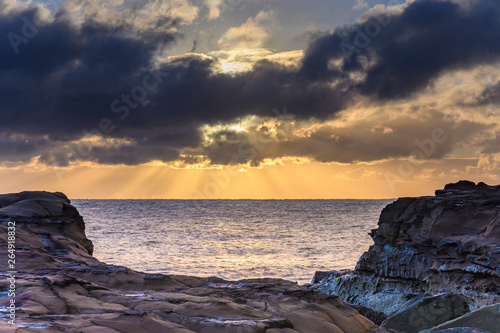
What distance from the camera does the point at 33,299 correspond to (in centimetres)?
916

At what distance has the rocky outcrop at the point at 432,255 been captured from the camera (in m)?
18.5

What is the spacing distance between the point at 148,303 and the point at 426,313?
25.6ft

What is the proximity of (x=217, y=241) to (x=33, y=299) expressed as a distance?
4955cm

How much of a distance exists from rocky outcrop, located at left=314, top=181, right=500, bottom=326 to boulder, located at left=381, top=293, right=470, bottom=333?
5258 mm

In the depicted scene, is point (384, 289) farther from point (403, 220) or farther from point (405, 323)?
point (405, 323)

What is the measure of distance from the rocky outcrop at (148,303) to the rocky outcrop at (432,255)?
8.19 metres

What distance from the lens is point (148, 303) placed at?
32.8 ft

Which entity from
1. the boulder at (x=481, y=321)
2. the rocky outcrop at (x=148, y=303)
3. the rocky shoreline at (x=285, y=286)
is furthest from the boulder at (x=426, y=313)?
the boulder at (x=481, y=321)

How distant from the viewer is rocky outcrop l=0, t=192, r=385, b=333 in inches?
322

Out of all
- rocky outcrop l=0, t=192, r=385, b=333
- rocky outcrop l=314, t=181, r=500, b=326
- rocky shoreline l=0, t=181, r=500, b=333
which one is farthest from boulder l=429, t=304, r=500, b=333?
rocky outcrop l=314, t=181, r=500, b=326

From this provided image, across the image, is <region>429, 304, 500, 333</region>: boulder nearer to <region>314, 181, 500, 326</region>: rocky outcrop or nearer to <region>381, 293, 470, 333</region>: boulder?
<region>381, 293, 470, 333</region>: boulder

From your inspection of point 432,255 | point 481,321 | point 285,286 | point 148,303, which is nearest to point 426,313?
point 481,321

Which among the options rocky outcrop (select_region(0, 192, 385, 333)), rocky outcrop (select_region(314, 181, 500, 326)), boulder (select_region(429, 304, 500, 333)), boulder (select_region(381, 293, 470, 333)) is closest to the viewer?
rocky outcrop (select_region(0, 192, 385, 333))

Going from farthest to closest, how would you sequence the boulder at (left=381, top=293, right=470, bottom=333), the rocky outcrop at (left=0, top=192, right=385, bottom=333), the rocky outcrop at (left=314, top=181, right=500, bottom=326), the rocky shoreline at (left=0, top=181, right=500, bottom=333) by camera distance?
the rocky outcrop at (left=314, top=181, right=500, bottom=326) → the boulder at (left=381, top=293, right=470, bottom=333) → the rocky shoreline at (left=0, top=181, right=500, bottom=333) → the rocky outcrop at (left=0, top=192, right=385, bottom=333)
